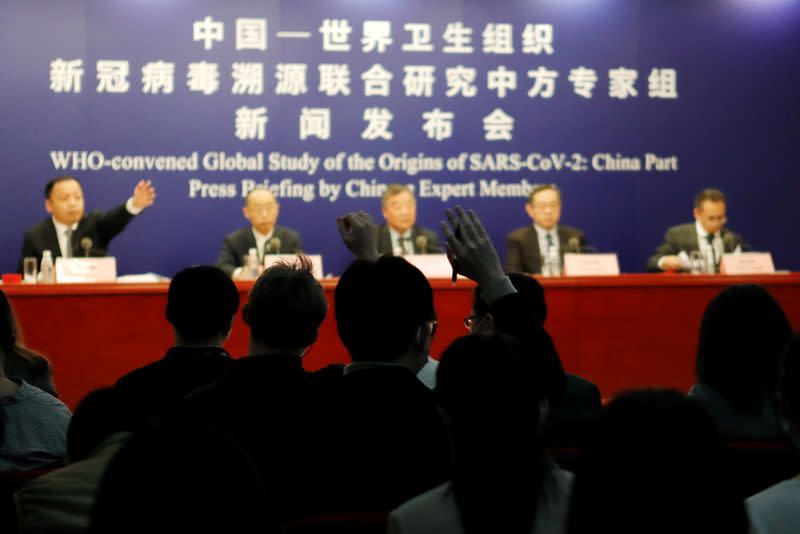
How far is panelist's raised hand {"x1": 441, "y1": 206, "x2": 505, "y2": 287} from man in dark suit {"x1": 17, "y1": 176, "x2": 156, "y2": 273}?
5.03 meters

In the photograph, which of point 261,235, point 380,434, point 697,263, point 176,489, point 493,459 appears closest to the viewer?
point 176,489

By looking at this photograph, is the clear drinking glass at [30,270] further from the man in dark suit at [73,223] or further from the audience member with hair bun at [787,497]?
the audience member with hair bun at [787,497]

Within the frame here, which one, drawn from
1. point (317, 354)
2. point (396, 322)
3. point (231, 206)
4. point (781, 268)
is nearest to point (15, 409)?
point (396, 322)

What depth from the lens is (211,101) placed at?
23.6 feet

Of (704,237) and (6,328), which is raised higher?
(704,237)

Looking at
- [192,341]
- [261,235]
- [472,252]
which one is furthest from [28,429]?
[261,235]

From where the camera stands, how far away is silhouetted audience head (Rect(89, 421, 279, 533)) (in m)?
0.74

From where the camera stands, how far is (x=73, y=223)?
6.59 meters

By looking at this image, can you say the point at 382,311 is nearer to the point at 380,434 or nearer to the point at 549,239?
the point at 380,434

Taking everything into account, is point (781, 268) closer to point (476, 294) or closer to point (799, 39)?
point (799, 39)

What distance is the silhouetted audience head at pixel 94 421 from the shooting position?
139cm

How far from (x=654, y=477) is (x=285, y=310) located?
1244 millimetres

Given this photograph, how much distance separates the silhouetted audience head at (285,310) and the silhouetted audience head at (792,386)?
96cm

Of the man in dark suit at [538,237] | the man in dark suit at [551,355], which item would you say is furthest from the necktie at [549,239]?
the man in dark suit at [551,355]
